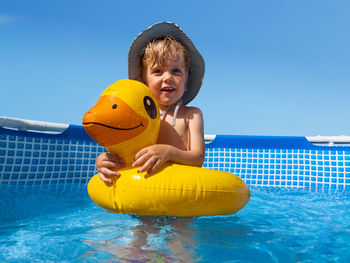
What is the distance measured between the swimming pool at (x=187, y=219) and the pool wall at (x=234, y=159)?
0.04 ft

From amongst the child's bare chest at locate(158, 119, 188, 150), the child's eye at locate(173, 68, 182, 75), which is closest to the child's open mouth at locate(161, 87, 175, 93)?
the child's eye at locate(173, 68, 182, 75)

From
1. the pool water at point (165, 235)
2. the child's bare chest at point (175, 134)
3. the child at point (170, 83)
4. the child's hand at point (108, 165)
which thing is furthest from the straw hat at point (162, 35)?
the pool water at point (165, 235)

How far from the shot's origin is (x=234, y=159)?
5488 millimetres

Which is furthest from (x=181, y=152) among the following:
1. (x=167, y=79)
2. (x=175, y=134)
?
(x=167, y=79)

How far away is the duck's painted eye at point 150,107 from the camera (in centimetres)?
216

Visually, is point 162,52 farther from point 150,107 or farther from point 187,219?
point 187,219

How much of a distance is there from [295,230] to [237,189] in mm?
640

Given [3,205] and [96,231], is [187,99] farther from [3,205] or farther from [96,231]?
[3,205]

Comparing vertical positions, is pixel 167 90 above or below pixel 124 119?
above

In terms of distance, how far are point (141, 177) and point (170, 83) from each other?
825 mm

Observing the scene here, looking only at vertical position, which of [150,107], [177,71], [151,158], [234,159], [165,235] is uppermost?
[177,71]

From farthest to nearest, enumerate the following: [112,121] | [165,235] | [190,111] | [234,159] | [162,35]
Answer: [234,159], [162,35], [190,111], [165,235], [112,121]

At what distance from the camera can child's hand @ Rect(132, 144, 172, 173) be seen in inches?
80.1

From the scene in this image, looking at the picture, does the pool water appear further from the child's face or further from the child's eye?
the child's eye
